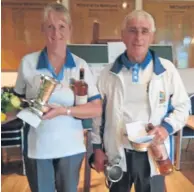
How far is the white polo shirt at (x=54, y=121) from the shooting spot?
1490 mm

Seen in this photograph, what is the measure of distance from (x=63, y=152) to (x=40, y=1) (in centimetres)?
285

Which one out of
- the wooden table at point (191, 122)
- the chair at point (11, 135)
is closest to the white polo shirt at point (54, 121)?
the wooden table at point (191, 122)

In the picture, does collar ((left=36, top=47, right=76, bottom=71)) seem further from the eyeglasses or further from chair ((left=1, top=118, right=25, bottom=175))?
chair ((left=1, top=118, right=25, bottom=175))

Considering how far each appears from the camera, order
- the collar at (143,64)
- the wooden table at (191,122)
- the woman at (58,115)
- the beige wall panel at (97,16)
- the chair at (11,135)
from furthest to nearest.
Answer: the beige wall panel at (97,16) → the chair at (11,135) → the wooden table at (191,122) → the collar at (143,64) → the woman at (58,115)

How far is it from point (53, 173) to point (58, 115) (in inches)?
12.5

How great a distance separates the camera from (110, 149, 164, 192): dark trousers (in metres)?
1.61

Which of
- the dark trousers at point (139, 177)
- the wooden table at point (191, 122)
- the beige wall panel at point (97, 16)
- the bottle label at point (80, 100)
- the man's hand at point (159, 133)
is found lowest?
the wooden table at point (191, 122)

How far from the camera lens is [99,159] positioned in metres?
1.66

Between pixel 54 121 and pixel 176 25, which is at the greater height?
pixel 176 25

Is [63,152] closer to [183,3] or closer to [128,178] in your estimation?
[128,178]

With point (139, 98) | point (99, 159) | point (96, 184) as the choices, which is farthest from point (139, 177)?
point (96, 184)

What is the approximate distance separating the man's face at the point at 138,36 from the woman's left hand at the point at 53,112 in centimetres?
46

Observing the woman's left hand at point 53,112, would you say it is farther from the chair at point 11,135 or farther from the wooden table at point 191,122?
the chair at point 11,135

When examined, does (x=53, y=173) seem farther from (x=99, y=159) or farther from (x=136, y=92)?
(x=136, y=92)
